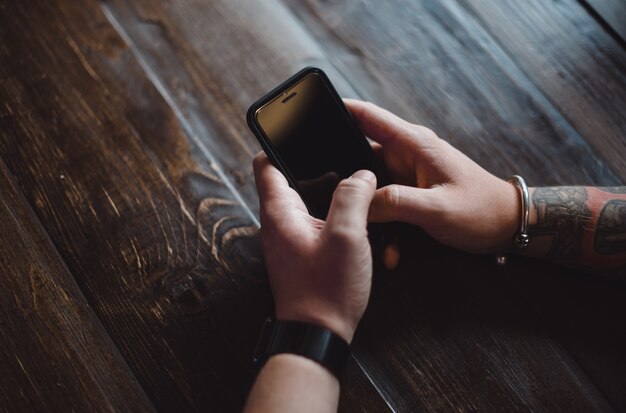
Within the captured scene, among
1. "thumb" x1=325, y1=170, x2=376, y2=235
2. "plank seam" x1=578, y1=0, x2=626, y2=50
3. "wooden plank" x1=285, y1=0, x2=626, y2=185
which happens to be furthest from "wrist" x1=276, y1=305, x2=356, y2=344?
"plank seam" x1=578, y1=0, x2=626, y2=50

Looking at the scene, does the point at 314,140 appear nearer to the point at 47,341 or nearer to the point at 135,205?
the point at 135,205

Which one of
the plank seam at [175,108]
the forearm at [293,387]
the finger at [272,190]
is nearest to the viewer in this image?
the forearm at [293,387]

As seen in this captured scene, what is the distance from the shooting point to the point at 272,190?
67 cm

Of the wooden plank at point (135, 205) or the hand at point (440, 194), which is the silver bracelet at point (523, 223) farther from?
the wooden plank at point (135, 205)

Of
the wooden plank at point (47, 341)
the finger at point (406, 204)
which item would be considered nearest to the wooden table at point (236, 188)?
the wooden plank at point (47, 341)

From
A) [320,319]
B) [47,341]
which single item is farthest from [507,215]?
[47,341]

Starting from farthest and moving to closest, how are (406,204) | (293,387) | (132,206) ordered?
1. (132,206)
2. (406,204)
3. (293,387)

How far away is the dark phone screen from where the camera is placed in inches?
28.8

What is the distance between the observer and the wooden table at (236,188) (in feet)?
2.28

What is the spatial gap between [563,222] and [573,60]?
370 millimetres

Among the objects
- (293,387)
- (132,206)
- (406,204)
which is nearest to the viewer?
(293,387)

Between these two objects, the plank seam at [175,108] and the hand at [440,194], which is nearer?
the hand at [440,194]

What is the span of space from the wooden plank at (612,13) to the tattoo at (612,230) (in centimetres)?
39

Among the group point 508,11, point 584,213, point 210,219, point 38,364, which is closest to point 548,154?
point 584,213
